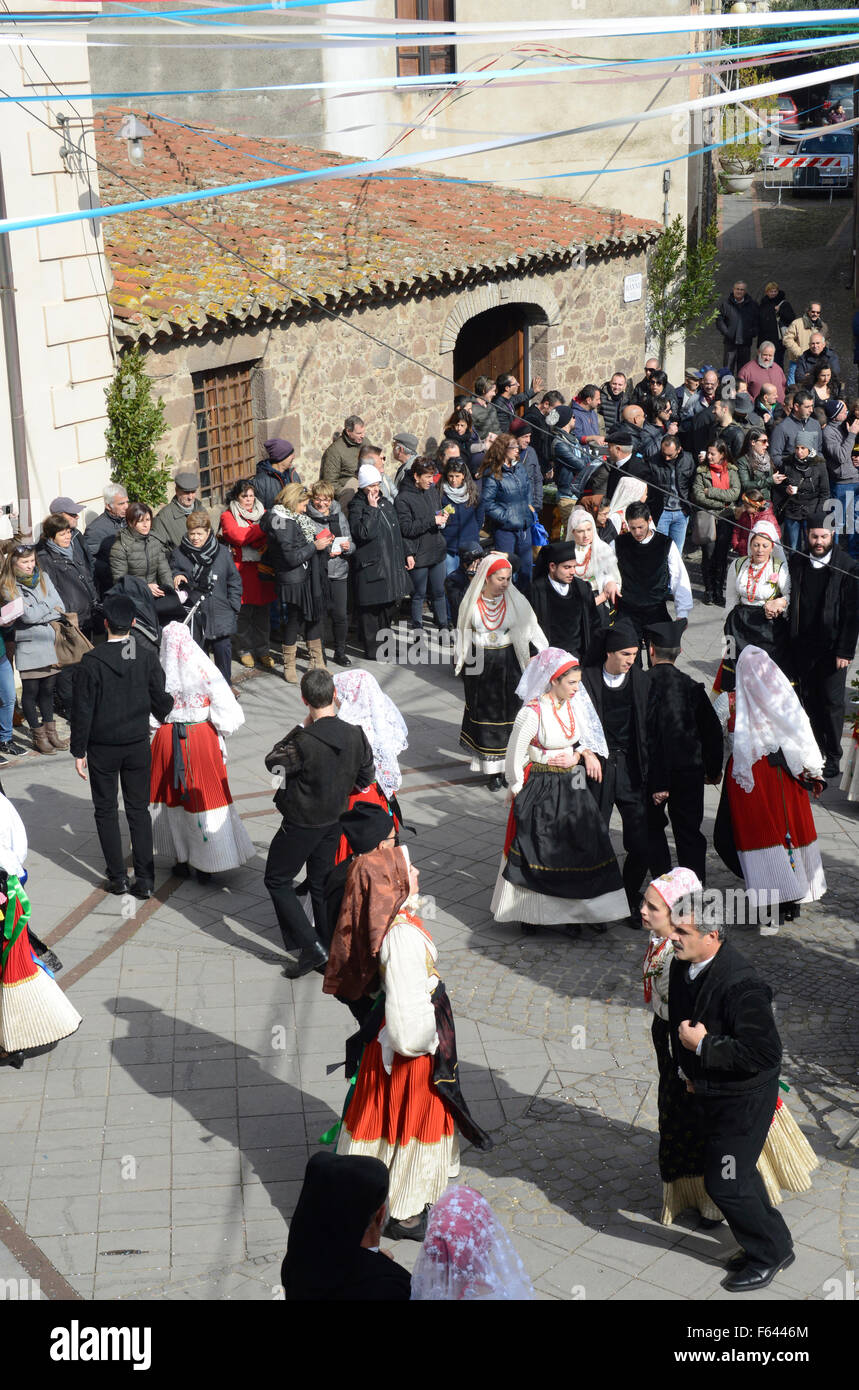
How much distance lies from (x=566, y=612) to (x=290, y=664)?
300 cm

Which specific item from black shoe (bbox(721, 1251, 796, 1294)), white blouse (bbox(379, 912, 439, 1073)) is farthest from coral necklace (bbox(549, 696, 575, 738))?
black shoe (bbox(721, 1251, 796, 1294))

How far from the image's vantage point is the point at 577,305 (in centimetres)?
1978

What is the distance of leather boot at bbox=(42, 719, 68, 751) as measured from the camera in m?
11.6

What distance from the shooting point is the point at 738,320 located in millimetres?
21297

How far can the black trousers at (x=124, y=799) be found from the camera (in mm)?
8984

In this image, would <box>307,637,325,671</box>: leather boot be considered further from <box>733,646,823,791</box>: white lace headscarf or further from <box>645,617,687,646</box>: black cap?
<box>733,646,823,791</box>: white lace headscarf

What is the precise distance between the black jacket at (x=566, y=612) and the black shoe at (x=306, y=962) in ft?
11.1

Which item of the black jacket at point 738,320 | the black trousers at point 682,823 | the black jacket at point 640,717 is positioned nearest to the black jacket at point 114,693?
the black jacket at point 640,717

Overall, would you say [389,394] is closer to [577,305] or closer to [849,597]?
[577,305]

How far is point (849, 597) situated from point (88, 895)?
17.4ft

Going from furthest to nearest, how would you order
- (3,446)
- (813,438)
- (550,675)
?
(813,438) → (3,446) → (550,675)

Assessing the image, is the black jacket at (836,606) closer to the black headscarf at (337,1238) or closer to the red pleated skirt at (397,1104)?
the red pleated skirt at (397,1104)

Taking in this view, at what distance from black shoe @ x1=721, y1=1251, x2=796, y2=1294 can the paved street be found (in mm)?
50
